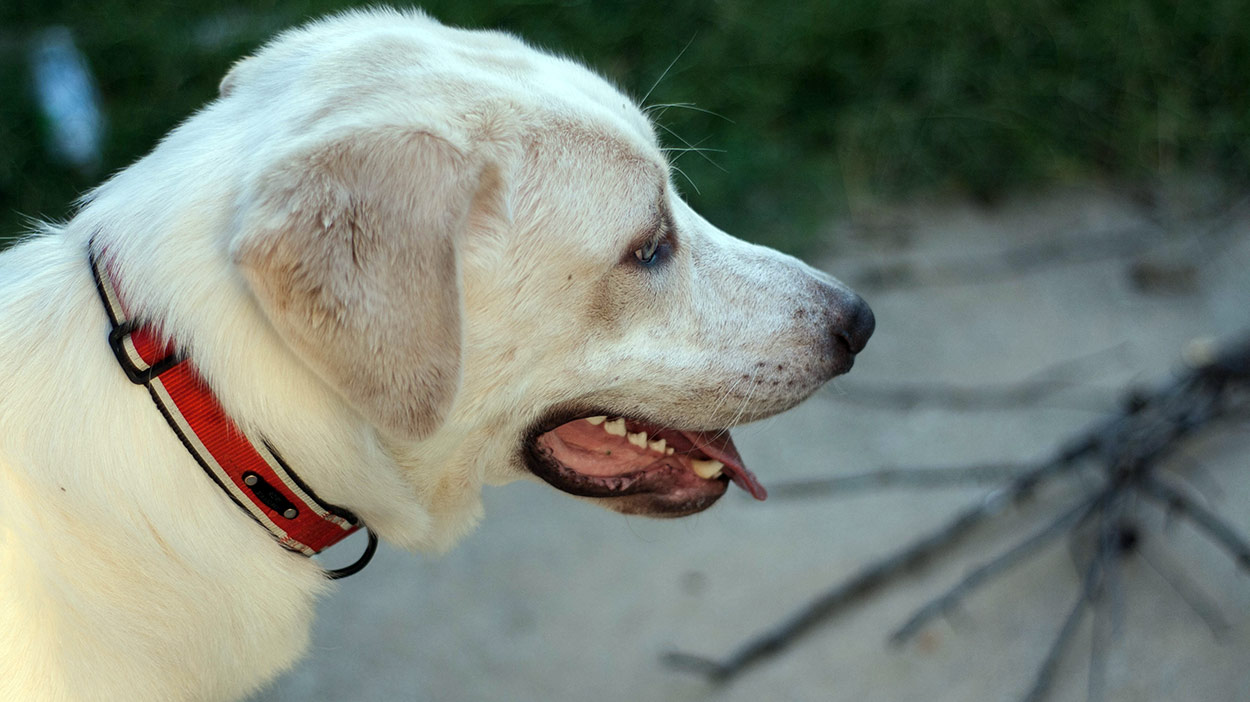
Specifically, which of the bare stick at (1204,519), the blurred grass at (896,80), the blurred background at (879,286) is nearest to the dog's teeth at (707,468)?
the blurred background at (879,286)

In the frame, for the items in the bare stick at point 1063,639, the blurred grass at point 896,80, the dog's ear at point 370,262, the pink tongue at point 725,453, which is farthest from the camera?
the blurred grass at point 896,80

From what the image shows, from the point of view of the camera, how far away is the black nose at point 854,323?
208 cm

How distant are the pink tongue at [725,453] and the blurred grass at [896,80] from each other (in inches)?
94.9

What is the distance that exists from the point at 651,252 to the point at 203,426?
2.73 feet

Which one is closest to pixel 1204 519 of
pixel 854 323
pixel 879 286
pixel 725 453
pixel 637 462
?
pixel 854 323

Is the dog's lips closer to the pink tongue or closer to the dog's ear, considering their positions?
the pink tongue

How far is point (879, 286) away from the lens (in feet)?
14.0

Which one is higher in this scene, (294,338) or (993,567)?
(294,338)

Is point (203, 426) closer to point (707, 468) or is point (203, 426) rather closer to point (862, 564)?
point (707, 468)

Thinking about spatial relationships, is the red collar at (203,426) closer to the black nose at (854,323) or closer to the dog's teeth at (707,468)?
the dog's teeth at (707,468)

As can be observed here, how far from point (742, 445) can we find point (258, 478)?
2201 mm

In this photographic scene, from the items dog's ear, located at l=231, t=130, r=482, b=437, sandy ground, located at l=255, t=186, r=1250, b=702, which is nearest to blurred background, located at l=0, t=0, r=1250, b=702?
sandy ground, located at l=255, t=186, r=1250, b=702

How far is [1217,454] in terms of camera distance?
10.6 feet

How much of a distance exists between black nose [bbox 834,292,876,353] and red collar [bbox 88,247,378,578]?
3.60ft
